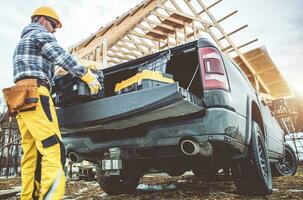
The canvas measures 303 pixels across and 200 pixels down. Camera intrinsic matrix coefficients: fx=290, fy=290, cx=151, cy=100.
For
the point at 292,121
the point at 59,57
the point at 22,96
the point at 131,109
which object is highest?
the point at 292,121

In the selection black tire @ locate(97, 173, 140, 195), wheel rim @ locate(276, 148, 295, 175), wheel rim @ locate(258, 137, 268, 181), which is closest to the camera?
wheel rim @ locate(258, 137, 268, 181)

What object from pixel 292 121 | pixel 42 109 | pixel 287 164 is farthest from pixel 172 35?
pixel 292 121

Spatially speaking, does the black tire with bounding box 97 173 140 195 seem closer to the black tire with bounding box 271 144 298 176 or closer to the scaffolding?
the black tire with bounding box 271 144 298 176

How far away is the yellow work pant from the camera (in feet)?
6.86

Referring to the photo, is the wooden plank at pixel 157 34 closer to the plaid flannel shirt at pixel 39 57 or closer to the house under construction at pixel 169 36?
the house under construction at pixel 169 36

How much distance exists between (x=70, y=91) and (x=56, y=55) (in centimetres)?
39

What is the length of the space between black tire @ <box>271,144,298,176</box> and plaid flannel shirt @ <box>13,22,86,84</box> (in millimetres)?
5085

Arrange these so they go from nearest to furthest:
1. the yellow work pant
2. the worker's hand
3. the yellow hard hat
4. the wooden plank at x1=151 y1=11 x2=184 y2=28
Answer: the yellow work pant, the worker's hand, the yellow hard hat, the wooden plank at x1=151 y1=11 x2=184 y2=28

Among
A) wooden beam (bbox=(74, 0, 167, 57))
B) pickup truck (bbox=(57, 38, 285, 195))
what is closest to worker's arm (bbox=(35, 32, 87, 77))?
pickup truck (bbox=(57, 38, 285, 195))

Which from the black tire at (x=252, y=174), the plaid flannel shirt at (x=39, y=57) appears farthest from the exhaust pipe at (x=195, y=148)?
the plaid flannel shirt at (x=39, y=57)

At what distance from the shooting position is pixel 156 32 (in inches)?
390

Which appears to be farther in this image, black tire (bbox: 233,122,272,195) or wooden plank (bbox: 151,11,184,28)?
wooden plank (bbox: 151,11,184,28)

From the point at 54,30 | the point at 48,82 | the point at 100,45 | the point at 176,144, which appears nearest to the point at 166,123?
the point at 176,144

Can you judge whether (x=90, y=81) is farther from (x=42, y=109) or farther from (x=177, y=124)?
(x=177, y=124)
